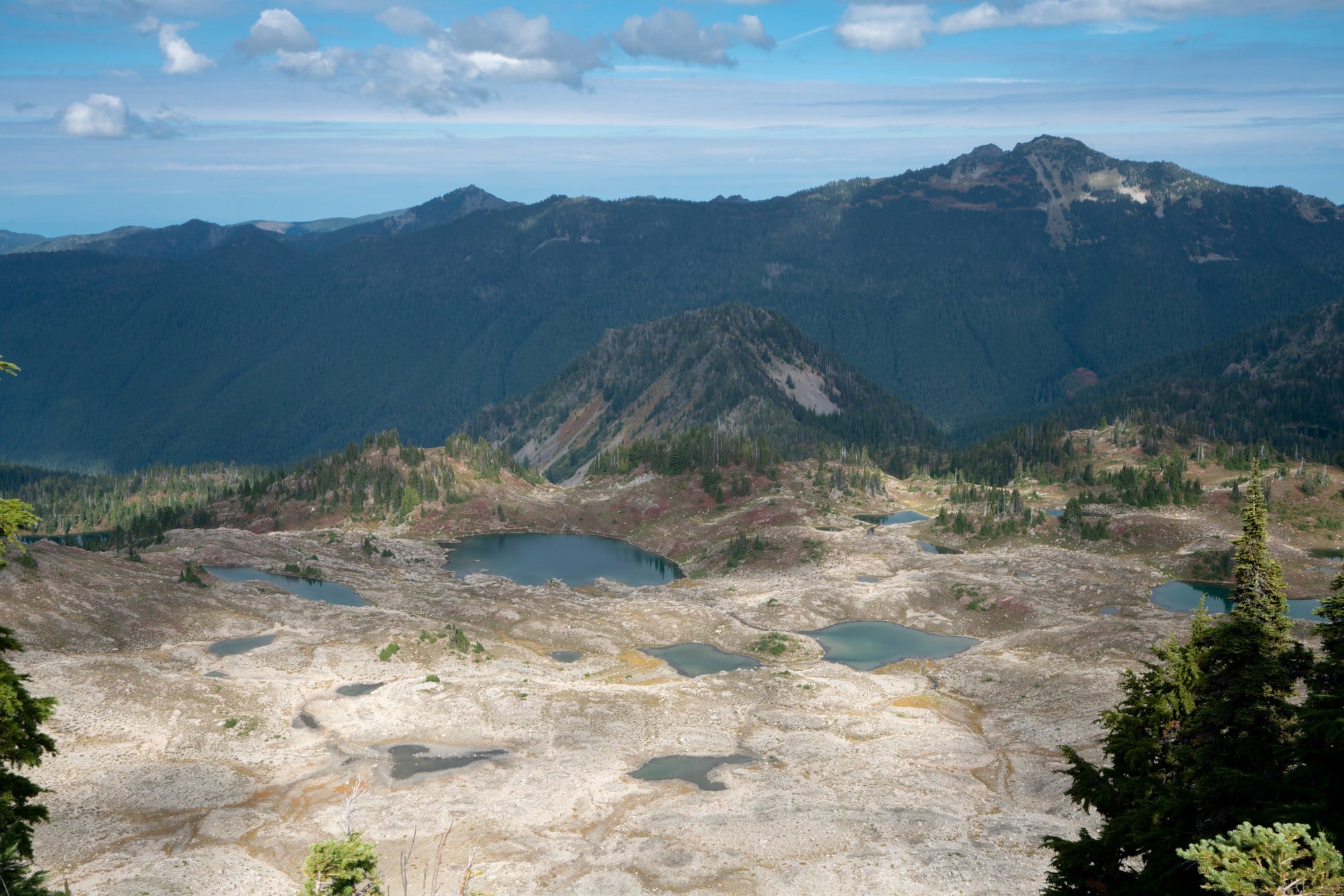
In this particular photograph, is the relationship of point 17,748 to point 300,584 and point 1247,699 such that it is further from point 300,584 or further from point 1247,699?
point 300,584

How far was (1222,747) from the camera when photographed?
36062mm

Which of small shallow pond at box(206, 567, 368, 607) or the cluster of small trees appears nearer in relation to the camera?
the cluster of small trees

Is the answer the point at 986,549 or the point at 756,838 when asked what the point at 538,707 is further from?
the point at 986,549

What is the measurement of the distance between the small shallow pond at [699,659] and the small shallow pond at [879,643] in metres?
10.5

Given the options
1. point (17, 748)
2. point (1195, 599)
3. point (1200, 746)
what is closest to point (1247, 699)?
point (1200, 746)

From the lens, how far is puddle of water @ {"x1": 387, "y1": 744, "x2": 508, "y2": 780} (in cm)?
7475

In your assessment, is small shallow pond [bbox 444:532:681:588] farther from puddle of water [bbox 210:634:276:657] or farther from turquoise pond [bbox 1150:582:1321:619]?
turquoise pond [bbox 1150:582:1321:619]

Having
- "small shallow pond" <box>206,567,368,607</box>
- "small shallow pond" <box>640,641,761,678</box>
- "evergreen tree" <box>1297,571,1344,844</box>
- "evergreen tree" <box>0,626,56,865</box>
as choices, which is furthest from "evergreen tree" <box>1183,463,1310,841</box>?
"small shallow pond" <box>206,567,368,607</box>

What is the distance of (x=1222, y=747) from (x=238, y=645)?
94.4 m

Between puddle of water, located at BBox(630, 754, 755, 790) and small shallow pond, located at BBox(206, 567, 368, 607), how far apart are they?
63.7 meters

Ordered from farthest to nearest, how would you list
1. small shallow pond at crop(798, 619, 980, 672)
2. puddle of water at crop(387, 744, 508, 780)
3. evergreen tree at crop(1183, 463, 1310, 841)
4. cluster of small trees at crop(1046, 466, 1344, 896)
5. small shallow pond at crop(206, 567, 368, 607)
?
small shallow pond at crop(206, 567, 368, 607) < small shallow pond at crop(798, 619, 980, 672) < puddle of water at crop(387, 744, 508, 780) < evergreen tree at crop(1183, 463, 1310, 841) < cluster of small trees at crop(1046, 466, 1344, 896)

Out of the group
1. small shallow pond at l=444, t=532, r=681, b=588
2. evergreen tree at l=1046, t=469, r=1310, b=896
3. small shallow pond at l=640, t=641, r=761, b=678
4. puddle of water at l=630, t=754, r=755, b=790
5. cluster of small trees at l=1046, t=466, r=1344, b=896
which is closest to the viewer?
cluster of small trees at l=1046, t=466, r=1344, b=896

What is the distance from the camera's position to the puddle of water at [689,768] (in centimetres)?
7550

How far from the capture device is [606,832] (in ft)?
214
